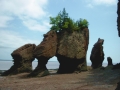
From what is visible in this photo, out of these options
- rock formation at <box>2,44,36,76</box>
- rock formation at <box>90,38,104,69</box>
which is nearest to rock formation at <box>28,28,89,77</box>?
rock formation at <box>90,38,104,69</box>

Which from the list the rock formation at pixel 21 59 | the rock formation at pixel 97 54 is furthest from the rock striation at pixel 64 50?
the rock formation at pixel 21 59

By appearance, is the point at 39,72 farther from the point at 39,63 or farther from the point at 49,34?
the point at 49,34

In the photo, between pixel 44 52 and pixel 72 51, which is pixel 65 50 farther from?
pixel 44 52

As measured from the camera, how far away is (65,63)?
126ft

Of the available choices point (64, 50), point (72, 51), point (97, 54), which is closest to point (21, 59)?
point (64, 50)

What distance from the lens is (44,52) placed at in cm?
3444

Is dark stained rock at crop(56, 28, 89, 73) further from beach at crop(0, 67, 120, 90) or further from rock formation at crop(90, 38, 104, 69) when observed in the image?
beach at crop(0, 67, 120, 90)

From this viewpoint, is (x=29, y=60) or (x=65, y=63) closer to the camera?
(x=65, y=63)

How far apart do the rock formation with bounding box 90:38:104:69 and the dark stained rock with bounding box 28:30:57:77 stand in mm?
12329

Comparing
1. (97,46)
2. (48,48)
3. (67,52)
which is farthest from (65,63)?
(97,46)

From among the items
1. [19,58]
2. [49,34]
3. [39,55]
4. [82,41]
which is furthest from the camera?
[19,58]

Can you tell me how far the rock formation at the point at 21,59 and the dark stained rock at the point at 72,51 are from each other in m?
9.52

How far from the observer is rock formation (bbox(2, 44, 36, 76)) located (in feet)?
140

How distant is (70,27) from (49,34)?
513 cm
